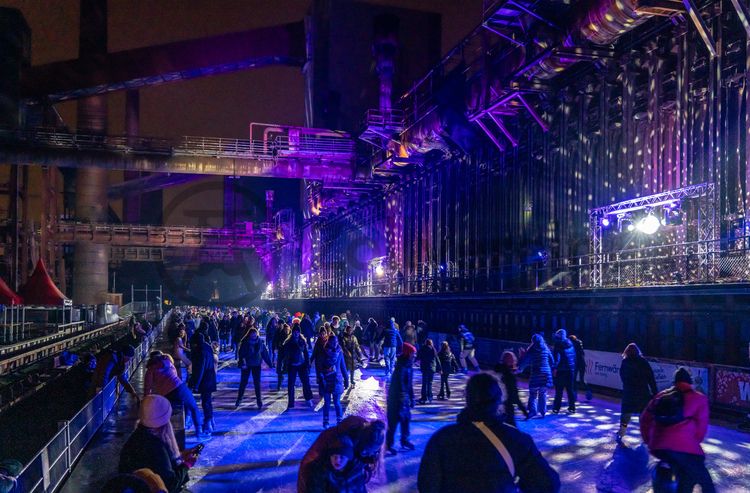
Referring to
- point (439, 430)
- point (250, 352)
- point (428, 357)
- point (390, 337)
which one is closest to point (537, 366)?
point (428, 357)

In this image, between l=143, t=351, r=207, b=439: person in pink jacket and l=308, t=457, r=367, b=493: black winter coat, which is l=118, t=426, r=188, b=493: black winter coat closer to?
l=308, t=457, r=367, b=493: black winter coat

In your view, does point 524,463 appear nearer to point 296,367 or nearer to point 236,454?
point 236,454

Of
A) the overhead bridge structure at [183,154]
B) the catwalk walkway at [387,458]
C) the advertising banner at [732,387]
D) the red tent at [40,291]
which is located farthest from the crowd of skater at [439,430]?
the red tent at [40,291]

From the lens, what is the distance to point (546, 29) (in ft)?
66.9

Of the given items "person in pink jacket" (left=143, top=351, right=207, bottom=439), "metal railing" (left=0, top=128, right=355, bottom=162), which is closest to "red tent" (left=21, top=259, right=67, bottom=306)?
"metal railing" (left=0, top=128, right=355, bottom=162)

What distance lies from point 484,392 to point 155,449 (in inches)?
96.9

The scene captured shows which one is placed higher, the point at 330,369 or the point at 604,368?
the point at 330,369

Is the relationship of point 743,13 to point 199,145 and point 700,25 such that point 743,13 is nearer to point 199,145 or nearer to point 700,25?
point 700,25

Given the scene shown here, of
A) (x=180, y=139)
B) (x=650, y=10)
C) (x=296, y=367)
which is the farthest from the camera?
(x=180, y=139)

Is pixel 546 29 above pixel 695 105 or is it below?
above

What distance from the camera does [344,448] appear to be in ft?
12.0

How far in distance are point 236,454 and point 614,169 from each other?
1599 cm

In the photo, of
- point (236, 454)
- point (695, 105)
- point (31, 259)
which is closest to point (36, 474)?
point (236, 454)

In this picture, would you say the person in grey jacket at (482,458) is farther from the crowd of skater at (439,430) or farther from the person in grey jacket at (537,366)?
the person in grey jacket at (537,366)
